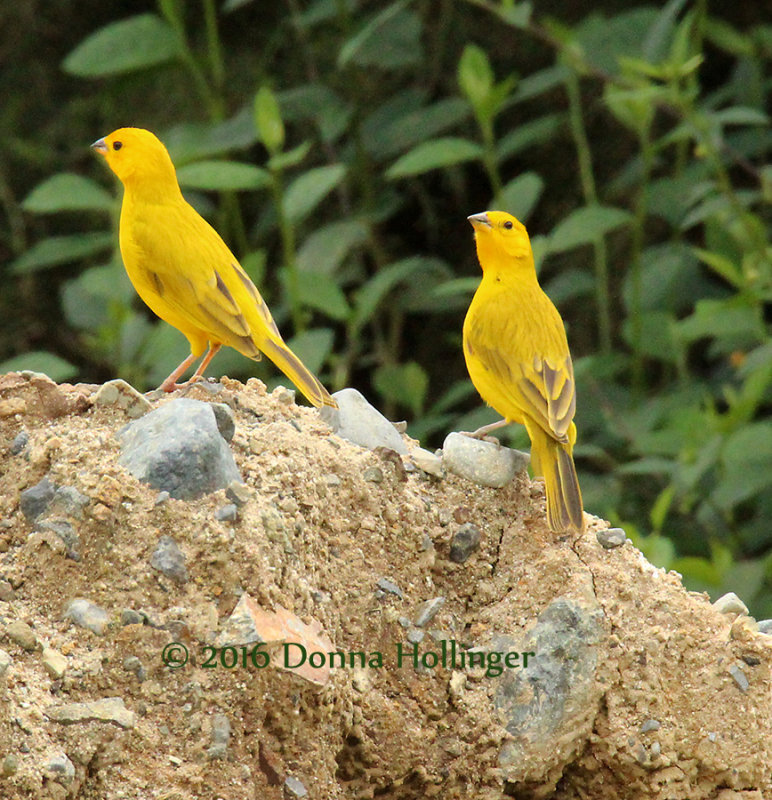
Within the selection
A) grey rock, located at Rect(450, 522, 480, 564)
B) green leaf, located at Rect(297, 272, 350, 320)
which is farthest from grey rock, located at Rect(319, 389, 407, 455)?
green leaf, located at Rect(297, 272, 350, 320)

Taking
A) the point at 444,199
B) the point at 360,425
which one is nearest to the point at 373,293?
the point at 444,199

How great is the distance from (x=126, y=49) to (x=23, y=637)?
128 inches

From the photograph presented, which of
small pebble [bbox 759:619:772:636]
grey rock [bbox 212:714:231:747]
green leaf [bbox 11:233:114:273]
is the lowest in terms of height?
green leaf [bbox 11:233:114:273]

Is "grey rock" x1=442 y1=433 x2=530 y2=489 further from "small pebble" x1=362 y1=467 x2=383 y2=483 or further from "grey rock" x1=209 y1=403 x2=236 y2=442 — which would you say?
"grey rock" x1=209 y1=403 x2=236 y2=442

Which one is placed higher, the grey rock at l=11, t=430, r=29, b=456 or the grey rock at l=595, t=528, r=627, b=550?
the grey rock at l=11, t=430, r=29, b=456

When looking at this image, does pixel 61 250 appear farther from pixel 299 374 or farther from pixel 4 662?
pixel 4 662

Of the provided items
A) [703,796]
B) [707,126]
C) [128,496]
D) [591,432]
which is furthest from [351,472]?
[591,432]

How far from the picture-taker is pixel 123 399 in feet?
8.11

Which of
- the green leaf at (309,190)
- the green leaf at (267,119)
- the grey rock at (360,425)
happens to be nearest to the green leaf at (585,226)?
the green leaf at (309,190)

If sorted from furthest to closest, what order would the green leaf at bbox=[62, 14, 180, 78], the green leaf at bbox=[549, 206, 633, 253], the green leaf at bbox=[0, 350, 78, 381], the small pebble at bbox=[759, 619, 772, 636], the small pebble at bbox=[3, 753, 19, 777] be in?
the green leaf at bbox=[62, 14, 180, 78]
the green leaf at bbox=[549, 206, 633, 253]
the green leaf at bbox=[0, 350, 78, 381]
the small pebble at bbox=[759, 619, 772, 636]
the small pebble at bbox=[3, 753, 19, 777]

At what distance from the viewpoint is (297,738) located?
2.13 metres

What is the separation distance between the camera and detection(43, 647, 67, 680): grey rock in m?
2.03

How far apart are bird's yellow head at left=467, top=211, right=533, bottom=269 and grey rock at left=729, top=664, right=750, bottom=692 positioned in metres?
1.16

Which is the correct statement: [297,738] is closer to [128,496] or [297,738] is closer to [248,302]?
[128,496]
